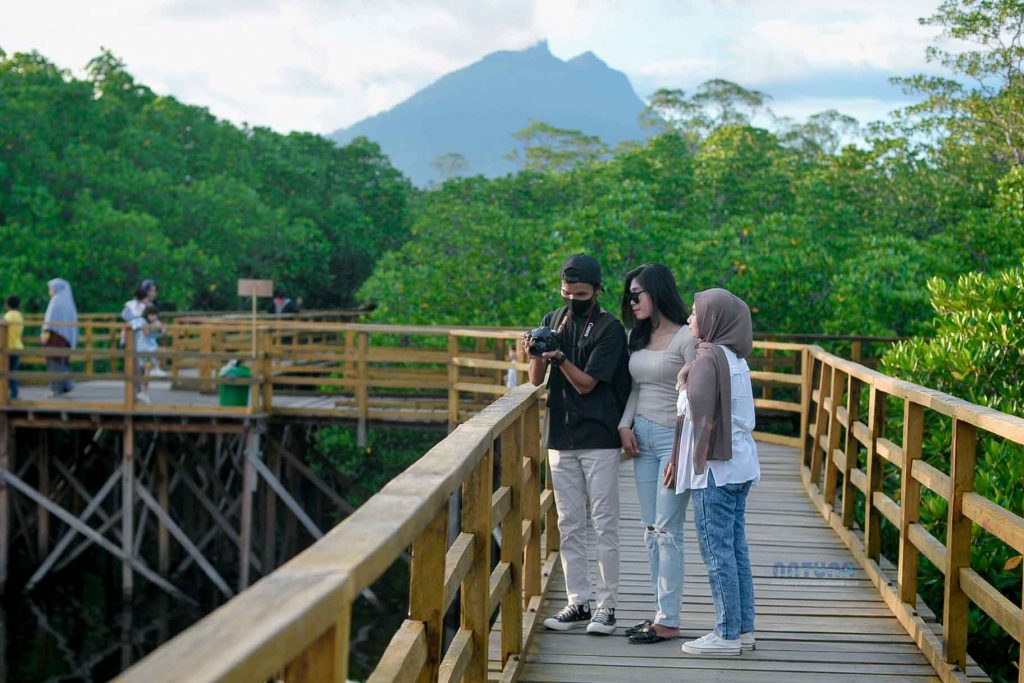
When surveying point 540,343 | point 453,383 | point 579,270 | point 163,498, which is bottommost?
point 163,498

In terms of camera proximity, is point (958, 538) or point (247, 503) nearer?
point (958, 538)

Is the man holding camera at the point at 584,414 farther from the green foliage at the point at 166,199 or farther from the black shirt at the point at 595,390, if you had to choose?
the green foliage at the point at 166,199

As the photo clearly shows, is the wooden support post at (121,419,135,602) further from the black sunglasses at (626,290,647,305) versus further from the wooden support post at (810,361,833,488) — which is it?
the black sunglasses at (626,290,647,305)

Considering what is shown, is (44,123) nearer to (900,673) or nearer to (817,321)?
(817,321)

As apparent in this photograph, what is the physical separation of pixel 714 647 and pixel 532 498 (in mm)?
966

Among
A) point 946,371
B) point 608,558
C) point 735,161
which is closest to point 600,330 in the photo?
point 608,558

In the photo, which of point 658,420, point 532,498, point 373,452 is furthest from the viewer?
point 373,452

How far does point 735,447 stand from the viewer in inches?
184

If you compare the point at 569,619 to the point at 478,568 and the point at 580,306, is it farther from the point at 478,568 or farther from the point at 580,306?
the point at 478,568

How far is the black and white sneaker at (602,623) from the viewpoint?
5047 mm

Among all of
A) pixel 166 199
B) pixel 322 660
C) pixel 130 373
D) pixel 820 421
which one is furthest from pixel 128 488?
pixel 166 199

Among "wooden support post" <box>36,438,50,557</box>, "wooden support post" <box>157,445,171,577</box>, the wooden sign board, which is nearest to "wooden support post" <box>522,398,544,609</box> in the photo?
the wooden sign board

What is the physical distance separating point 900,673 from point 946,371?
174 inches

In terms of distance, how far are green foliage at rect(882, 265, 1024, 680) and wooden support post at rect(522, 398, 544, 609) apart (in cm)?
236
